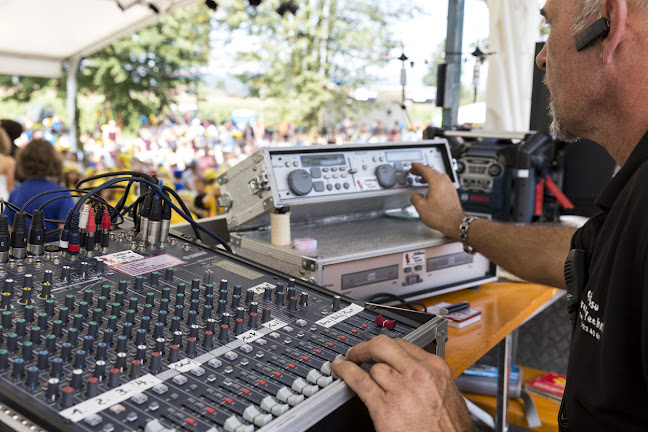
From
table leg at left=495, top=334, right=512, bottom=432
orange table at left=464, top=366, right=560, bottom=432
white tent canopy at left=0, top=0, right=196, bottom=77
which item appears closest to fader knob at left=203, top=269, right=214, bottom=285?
table leg at left=495, top=334, right=512, bottom=432

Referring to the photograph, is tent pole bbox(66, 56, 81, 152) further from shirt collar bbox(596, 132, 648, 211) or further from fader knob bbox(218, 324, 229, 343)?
shirt collar bbox(596, 132, 648, 211)

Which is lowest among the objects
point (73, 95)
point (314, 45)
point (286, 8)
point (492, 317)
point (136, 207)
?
point (492, 317)

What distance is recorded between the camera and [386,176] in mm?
2047

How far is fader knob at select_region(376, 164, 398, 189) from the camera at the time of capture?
2033 millimetres

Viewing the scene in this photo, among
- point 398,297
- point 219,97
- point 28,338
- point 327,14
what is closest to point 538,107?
point 398,297

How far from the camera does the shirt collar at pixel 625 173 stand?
1004 millimetres

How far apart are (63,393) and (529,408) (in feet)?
7.69

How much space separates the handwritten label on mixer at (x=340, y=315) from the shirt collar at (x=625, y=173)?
0.50 m

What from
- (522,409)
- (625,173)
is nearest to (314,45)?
(522,409)

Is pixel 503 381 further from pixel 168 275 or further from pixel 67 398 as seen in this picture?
pixel 67 398

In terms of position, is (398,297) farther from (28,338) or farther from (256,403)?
(28,338)

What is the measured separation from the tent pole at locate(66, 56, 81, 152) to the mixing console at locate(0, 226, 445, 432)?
9344mm

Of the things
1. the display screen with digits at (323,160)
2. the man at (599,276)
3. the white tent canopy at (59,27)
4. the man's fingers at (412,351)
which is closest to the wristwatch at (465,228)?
the display screen with digits at (323,160)

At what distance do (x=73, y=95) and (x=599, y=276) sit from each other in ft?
36.6
